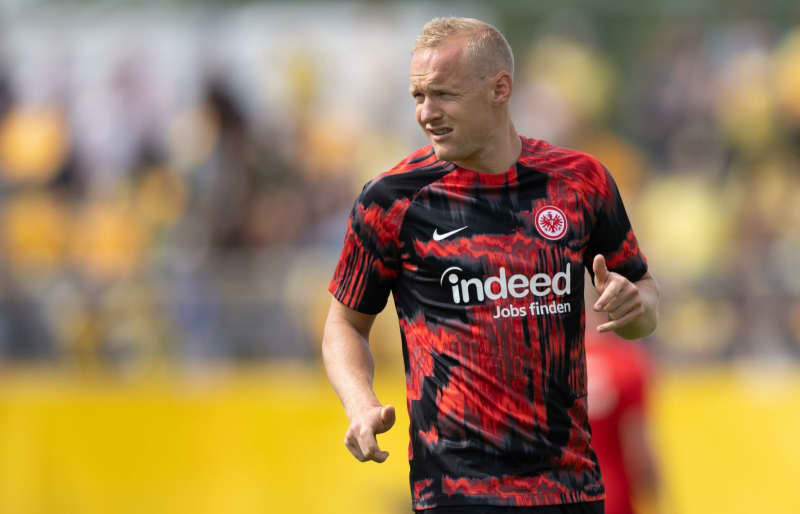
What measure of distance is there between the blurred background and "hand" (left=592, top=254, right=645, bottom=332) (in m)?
3.21

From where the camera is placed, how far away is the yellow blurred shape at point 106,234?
1076 cm

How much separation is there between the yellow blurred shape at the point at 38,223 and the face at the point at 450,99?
7294 millimetres

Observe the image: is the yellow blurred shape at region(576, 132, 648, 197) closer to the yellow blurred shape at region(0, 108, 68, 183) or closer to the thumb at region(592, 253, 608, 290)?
the yellow blurred shape at region(0, 108, 68, 183)

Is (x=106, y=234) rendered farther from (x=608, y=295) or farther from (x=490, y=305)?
(x=608, y=295)

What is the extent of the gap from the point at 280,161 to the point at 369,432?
322 inches

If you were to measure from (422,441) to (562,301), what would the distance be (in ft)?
2.01

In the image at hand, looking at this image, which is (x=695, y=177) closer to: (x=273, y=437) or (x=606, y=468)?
(x=273, y=437)

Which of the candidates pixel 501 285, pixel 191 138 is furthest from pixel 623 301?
pixel 191 138

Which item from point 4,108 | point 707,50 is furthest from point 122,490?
point 707,50

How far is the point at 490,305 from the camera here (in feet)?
12.7

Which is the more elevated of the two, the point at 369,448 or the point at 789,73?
the point at 789,73

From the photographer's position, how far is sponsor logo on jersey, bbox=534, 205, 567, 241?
3926 millimetres

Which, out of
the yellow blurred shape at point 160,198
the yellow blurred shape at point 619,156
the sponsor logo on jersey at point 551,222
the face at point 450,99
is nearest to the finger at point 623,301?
the sponsor logo on jersey at point 551,222

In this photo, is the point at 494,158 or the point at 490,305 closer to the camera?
the point at 490,305
